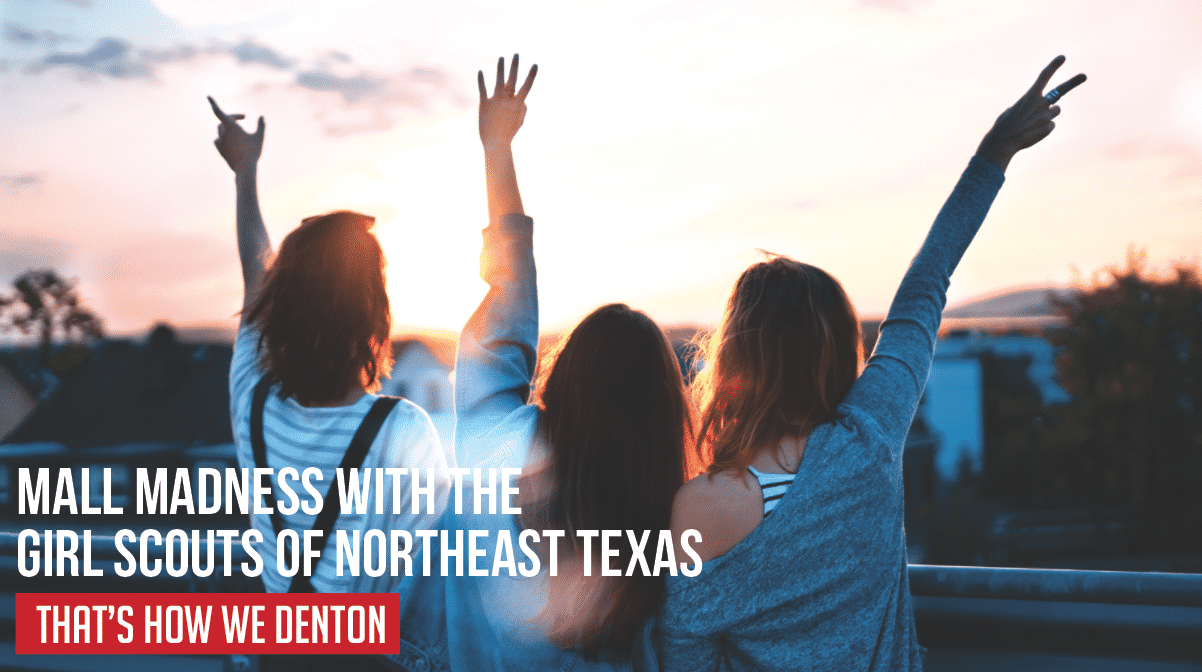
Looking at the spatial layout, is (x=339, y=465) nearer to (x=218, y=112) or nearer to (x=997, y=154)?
(x=218, y=112)

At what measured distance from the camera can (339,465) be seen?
2035 mm

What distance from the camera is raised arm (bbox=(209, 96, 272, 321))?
8.30 feet

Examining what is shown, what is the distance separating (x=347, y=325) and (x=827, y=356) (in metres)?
1.06

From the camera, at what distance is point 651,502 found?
1820 millimetres

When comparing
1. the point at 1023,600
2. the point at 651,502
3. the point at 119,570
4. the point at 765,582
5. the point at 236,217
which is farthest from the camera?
the point at 119,570

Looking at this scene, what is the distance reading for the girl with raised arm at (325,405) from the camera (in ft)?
6.70

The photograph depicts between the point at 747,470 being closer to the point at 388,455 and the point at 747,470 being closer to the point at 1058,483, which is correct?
the point at 388,455

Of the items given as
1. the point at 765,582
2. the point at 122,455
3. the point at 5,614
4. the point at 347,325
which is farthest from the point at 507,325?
the point at 122,455

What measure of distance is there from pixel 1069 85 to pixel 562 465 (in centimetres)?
145

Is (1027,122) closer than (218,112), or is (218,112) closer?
(1027,122)

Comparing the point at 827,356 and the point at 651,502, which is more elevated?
the point at 827,356

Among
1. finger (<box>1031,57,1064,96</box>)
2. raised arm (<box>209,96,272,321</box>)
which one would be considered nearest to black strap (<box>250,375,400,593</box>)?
raised arm (<box>209,96,272,321</box>)

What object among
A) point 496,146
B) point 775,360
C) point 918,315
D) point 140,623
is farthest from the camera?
point 140,623

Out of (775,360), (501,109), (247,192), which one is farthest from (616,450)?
(247,192)
